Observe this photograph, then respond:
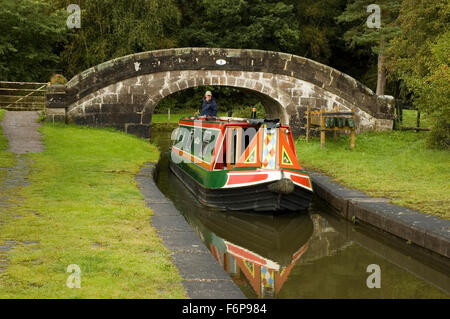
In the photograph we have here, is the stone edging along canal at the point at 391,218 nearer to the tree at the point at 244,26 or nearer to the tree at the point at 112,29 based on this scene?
the tree at the point at 112,29

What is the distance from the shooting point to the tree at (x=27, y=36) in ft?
70.8

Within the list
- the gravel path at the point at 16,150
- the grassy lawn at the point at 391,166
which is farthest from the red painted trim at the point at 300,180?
the gravel path at the point at 16,150

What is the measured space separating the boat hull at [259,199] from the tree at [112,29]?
16860 millimetres

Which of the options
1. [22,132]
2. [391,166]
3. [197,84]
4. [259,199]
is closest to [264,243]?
[259,199]

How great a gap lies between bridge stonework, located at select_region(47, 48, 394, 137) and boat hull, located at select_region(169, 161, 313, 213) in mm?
7813

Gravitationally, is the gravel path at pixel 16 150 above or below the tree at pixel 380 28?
below

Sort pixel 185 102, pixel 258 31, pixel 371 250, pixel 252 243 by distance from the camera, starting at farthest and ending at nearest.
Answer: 1. pixel 185 102
2. pixel 258 31
3. pixel 252 243
4. pixel 371 250

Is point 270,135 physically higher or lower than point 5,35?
lower

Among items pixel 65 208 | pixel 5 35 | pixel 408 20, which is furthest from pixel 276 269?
pixel 5 35

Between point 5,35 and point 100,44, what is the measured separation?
4267 millimetres

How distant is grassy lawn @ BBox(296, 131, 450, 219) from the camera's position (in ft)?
27.7

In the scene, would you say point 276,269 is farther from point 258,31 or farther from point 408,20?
point 258,31

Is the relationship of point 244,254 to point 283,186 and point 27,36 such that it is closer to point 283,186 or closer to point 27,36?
point 283,186

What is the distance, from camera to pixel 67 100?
16.3 meters
